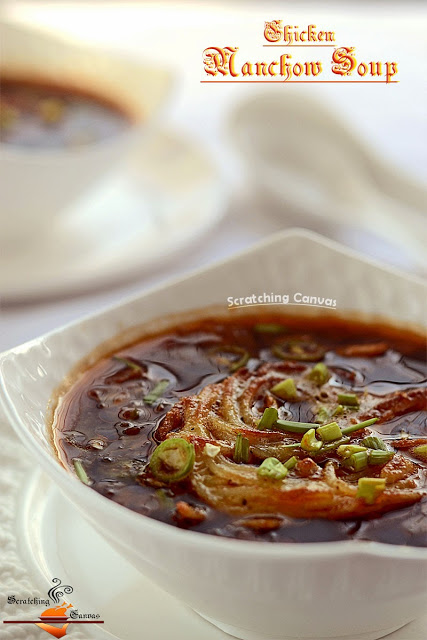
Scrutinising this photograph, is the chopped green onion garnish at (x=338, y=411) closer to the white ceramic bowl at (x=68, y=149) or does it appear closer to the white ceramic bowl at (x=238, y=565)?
the white ceramic bowl at (x=238, y=565)

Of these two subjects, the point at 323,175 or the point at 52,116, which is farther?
the point at 52,116

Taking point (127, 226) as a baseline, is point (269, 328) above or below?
below

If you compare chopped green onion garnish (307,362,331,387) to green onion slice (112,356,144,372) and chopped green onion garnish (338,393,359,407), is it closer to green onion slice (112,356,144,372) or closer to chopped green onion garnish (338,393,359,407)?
chopped green onion garnish (338,393,359,407)

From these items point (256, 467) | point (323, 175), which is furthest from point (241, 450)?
point (323, 175)

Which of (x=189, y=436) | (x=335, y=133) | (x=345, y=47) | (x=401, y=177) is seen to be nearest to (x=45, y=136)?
(x=335, y=133)

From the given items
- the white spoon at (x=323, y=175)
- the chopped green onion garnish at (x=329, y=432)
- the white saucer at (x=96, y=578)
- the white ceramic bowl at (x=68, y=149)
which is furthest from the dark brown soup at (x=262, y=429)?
the white ceramic bowl at (x=68, y=149)

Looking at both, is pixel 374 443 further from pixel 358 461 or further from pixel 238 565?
pixel 238 565

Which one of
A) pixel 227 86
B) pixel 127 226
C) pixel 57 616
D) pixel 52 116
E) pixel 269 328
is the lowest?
pixel 57 616
